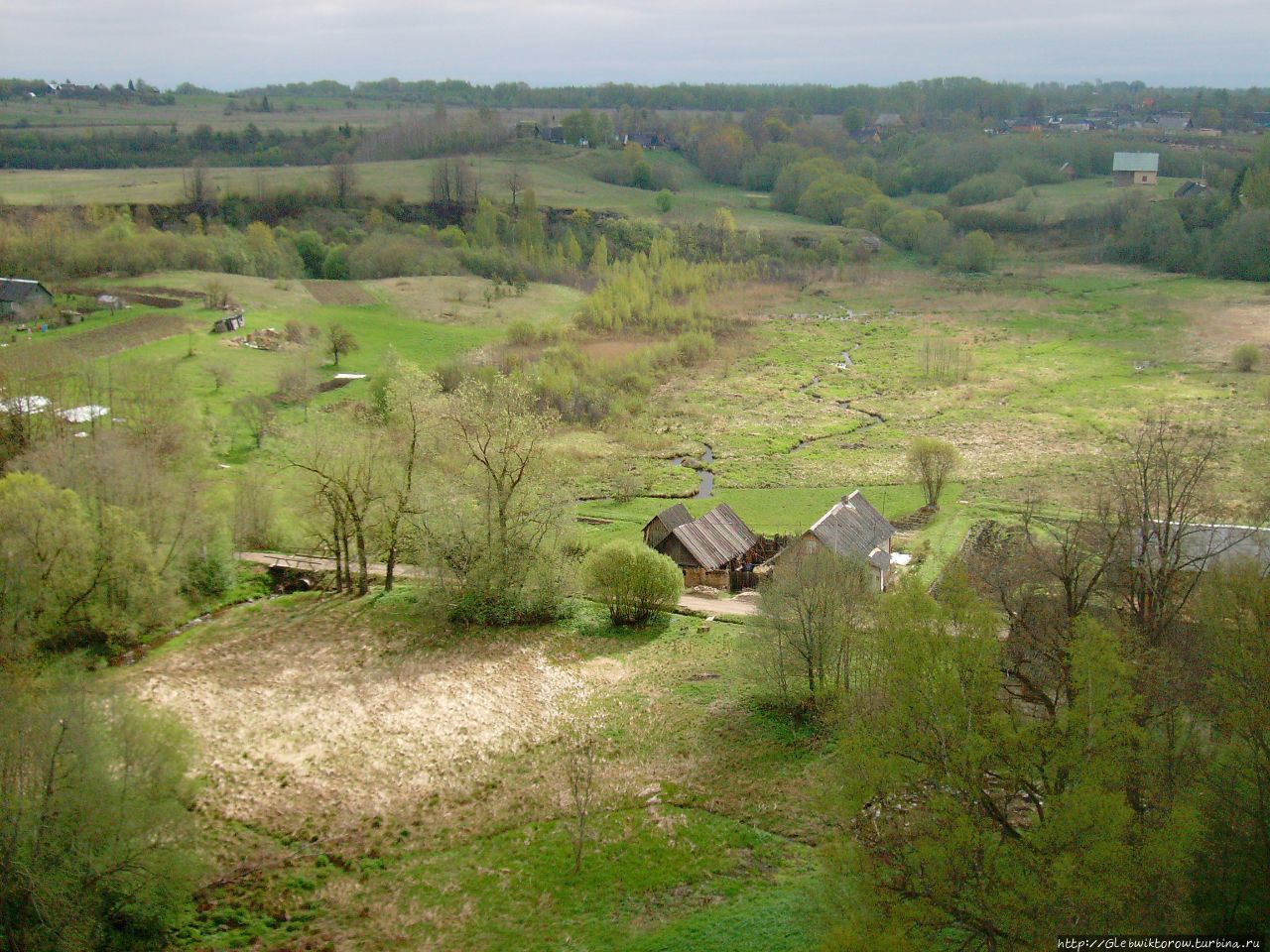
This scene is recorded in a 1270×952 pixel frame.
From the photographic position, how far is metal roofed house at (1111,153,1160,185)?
136500 mm

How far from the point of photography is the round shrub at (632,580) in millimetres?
34812

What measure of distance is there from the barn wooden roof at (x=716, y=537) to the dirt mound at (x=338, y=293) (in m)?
47.3

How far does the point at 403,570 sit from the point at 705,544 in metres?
11.4

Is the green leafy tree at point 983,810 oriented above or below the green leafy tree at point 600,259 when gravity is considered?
below

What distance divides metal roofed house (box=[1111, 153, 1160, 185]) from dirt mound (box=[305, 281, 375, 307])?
101957 mm

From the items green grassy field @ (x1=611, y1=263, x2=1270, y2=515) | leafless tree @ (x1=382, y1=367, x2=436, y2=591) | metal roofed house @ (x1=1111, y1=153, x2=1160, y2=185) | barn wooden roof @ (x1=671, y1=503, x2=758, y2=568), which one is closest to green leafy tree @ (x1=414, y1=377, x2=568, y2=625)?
leafless tree @ (x1=382, y1=367, x2=436, y2=591)

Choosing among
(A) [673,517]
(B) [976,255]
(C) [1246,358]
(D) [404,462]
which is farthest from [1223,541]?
(B) [976,255]

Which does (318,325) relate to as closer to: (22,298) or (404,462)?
(22,298)

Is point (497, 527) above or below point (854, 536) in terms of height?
above

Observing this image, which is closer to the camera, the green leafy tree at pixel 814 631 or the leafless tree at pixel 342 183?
the green leafy tree at pixel 814 631

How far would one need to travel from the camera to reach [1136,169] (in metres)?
137

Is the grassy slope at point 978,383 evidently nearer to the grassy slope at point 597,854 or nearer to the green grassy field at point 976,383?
the green grassy field at point 976,383

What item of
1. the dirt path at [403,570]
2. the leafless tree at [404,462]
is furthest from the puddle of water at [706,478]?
the leafless tree at [404,462]

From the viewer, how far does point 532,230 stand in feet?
350
